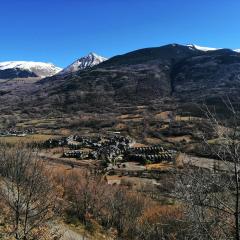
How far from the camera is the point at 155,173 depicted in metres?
80.0

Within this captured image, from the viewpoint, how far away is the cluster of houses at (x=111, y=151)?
316 ft

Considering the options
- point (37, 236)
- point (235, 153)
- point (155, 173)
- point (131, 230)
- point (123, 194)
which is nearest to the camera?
point (235, 153)

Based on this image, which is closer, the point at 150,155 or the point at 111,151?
the point at 150,155

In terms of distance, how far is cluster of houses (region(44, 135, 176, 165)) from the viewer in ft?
316

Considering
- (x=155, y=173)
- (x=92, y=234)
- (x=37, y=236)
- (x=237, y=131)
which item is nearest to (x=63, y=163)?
(x=155, y=173)

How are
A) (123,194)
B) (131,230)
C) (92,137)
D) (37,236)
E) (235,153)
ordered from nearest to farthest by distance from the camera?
(235,153) < (37,236) < (131,230) < (123,194) < (92,137)

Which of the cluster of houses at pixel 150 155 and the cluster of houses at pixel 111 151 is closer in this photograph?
the cluster of houses at pixel 150 155

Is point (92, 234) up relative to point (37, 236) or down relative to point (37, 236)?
down

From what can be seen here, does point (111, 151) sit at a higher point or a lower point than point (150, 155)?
higher

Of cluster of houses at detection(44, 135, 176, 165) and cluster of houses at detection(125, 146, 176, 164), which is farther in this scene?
cluster of houses at detection(44, 135, 176, 165)

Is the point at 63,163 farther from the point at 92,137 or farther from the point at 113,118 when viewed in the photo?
the point at 113,118

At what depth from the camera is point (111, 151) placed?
105 m

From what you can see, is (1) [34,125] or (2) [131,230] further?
(1) [34,125]

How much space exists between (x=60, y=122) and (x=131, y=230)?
140 metres
